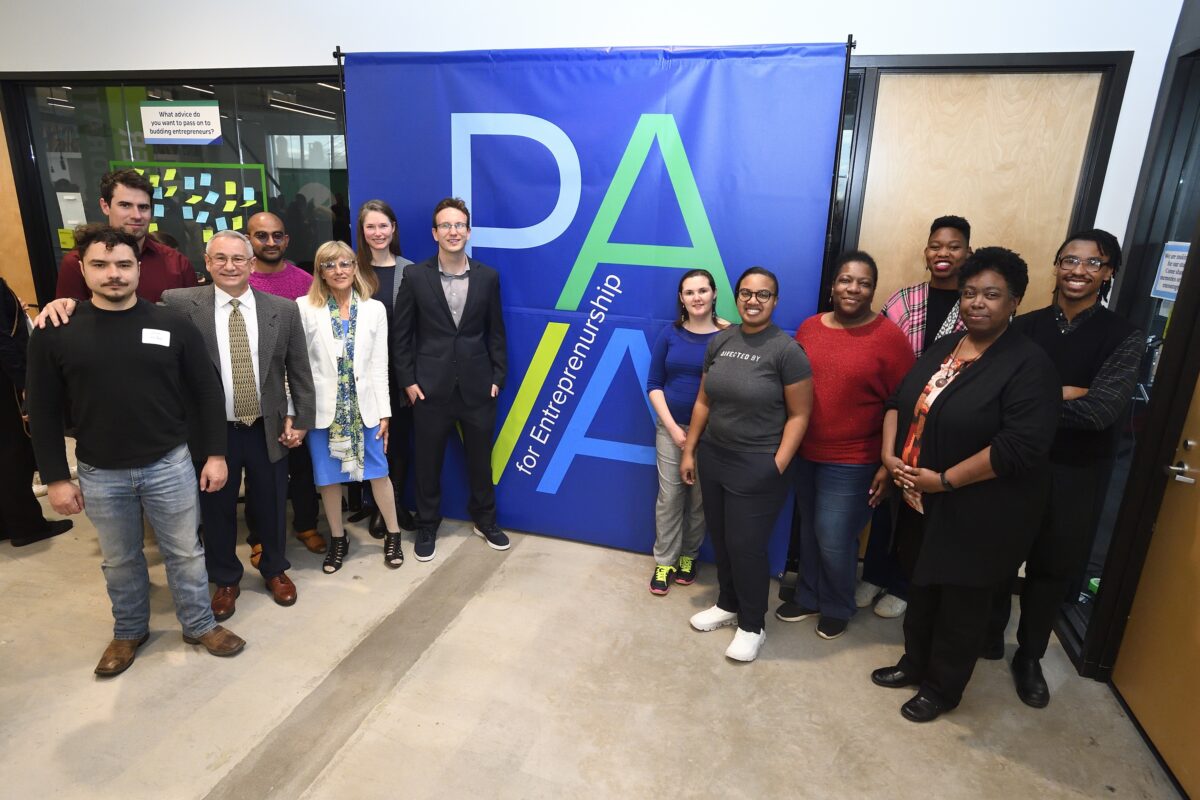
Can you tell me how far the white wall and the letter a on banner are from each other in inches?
21.1

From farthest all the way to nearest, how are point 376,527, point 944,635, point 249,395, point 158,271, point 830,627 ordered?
point 376,527
point 158,271
point 830,627
point 249,395
point 944,635

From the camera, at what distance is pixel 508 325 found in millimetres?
3277

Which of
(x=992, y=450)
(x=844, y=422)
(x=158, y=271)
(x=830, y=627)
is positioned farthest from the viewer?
(x=158, y=271)

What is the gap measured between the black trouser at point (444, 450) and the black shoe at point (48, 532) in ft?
6.15

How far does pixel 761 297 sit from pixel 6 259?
210 inches

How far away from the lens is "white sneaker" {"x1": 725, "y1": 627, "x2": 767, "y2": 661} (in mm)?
2535

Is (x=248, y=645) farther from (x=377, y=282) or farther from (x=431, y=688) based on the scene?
(x=377, y=282)

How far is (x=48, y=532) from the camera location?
3354mm

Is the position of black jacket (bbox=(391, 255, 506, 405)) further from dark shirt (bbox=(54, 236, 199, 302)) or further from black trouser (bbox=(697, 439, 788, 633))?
black trouser (bbox=(697, 439, 788, 633))

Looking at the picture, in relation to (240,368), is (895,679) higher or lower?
lower

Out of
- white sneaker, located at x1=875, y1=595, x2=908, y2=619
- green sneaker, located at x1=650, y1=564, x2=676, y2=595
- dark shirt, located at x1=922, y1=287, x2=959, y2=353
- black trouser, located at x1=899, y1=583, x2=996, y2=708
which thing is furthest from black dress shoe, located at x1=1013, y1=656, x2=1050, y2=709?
green sneaker, located at x1=650, y1=564, x2=676, y2=595

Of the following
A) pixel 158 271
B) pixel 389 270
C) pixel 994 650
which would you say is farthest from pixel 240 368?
pixel 994 650

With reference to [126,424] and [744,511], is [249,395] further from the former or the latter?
[744,511]

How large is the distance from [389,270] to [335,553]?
1.40 metres
